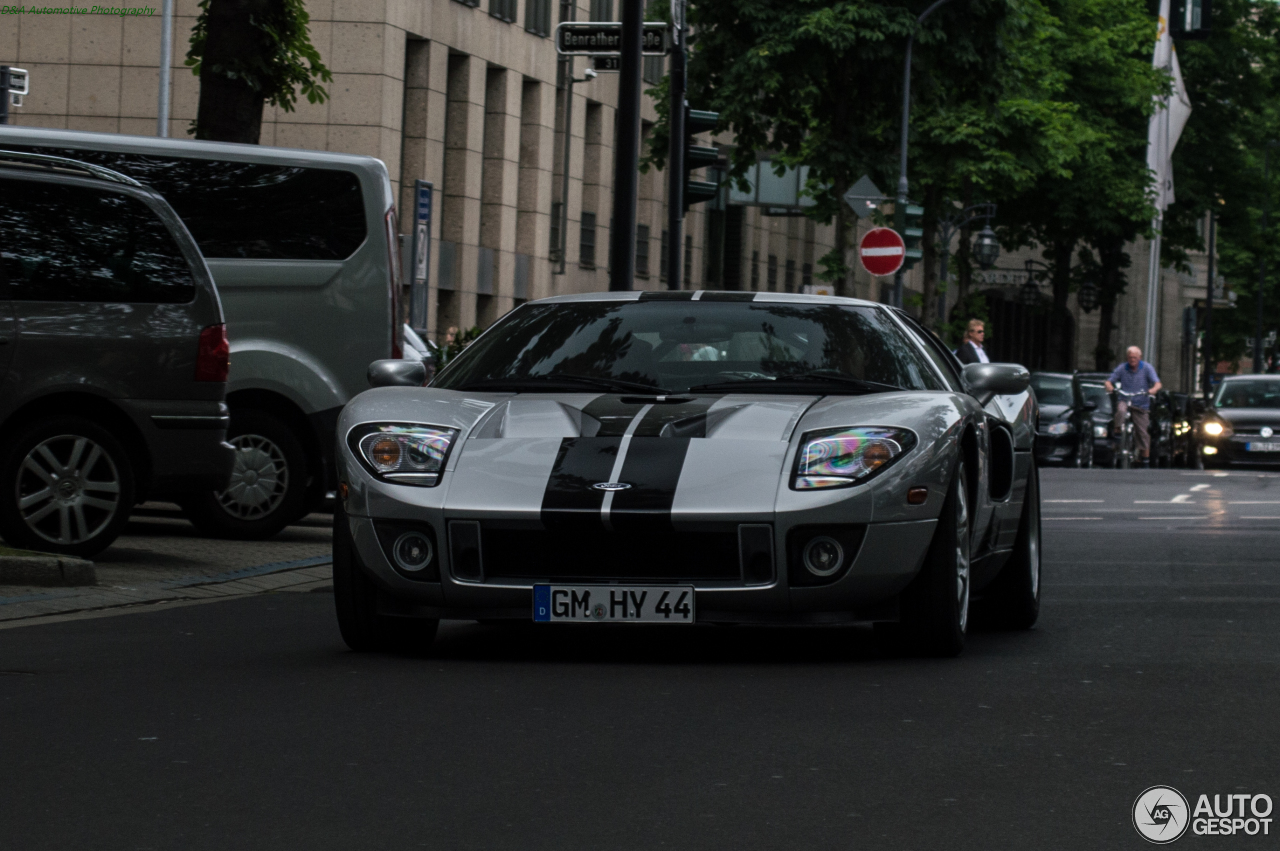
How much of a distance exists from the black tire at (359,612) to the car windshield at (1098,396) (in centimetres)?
3104

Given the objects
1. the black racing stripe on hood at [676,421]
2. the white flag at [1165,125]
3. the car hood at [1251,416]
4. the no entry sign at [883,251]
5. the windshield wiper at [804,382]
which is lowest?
the black racing stripe on hood at [676,421]

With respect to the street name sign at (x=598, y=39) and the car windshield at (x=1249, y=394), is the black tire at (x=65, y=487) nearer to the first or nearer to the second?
the street name sign at (x=598, y=39)

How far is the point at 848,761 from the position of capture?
574 cm

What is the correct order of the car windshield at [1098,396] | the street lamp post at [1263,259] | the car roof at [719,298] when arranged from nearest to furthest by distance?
the car roof at [719,298] → the car windshield at [1098,396] → the street lamp post at [1263,259]

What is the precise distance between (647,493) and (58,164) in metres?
5.61

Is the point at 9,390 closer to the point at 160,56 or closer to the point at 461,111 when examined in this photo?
the point at 160,56

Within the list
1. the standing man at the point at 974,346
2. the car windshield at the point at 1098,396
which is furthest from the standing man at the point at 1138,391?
the standing man at the point at 974,346

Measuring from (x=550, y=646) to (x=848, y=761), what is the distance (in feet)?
8.55

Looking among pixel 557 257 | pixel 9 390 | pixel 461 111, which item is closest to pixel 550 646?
pixel 9 390

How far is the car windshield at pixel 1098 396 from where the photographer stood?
126 feet

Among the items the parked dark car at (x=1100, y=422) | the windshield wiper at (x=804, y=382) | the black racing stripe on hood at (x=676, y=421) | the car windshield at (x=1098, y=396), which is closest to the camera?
the black racing stripe on hood at (x=676, y=421)

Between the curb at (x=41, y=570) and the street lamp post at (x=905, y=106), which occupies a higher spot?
the street lamp post at (x=905, y=106)

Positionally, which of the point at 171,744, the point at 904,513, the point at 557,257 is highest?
the point at 557,257

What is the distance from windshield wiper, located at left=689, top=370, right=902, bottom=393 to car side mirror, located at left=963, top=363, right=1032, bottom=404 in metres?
0.69
